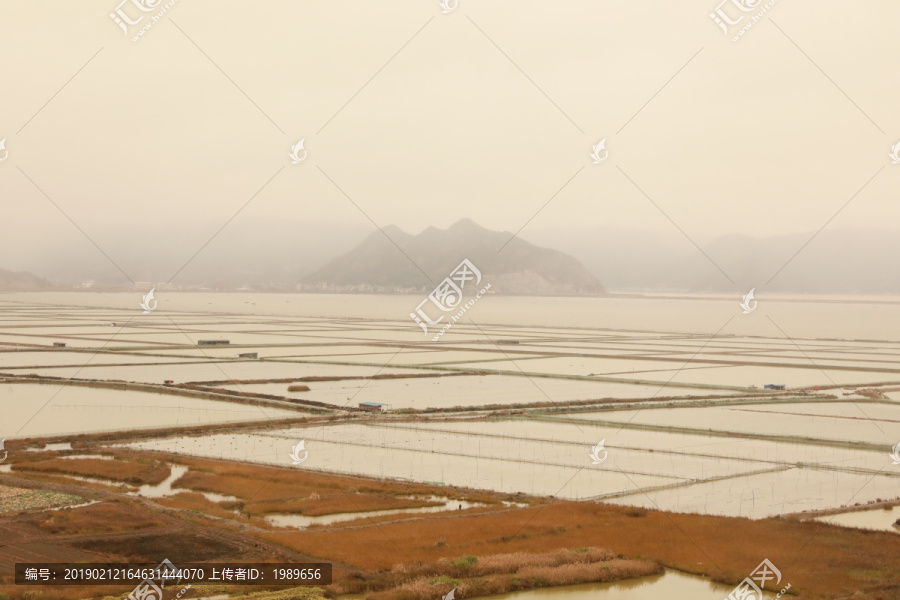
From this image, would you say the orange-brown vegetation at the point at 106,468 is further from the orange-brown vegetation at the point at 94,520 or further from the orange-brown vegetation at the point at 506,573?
the orange-brown vegetation at the point at 506,573

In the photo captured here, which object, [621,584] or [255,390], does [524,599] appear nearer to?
[621,584]

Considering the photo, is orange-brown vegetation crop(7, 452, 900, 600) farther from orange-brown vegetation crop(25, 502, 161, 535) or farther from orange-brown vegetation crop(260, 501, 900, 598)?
orange-brown vegetation crop(25, 502, 161, 535)

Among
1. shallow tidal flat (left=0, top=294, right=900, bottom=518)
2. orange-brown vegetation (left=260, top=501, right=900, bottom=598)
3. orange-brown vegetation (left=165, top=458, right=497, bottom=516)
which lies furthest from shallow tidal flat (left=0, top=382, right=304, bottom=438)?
orange-brown vegetation (left=260, top=501, right=900, bottom=598)

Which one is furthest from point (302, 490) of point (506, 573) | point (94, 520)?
point (506, 573)

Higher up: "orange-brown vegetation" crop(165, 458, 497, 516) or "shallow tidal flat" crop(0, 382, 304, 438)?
"shallow tidal flat" crop(0, 382, 304, 438)

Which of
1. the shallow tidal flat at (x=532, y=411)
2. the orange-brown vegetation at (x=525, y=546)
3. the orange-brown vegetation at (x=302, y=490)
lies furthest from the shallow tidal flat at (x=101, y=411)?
the orange-brown vegetation at (x=525, y=546)

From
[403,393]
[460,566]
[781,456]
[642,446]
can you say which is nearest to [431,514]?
[460,566]

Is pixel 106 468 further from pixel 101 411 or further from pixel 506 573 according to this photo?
pixel 506 573

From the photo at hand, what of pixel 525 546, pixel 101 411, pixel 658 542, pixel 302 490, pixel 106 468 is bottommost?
pixel 658 542
